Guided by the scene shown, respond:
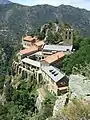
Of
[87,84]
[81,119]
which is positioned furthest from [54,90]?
[81,119]

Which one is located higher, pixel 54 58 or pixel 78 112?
pixel 78 112

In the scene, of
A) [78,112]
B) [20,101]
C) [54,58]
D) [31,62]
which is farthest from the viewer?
[31,62]

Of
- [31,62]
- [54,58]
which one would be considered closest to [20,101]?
[54,58]

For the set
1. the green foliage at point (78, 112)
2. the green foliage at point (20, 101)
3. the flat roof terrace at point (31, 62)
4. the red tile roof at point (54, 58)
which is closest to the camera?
the green foliage at point (78, 112)

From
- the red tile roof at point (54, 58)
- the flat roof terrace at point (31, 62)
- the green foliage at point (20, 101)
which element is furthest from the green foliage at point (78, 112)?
the flat roof terrace at point (31, 62)

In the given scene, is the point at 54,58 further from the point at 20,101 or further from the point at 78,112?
the point at 78,112

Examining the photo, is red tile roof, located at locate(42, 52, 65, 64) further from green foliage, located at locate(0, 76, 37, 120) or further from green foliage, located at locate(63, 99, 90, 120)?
green foliage, located at locate(63, 99, 90, 120)

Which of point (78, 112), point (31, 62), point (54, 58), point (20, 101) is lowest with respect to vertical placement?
point (20, 101)

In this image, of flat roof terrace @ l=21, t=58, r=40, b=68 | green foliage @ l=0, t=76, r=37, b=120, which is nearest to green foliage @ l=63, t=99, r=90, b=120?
green foliage @ l=0, t=76, r=37, b=120

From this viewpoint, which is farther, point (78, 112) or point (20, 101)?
point (20, 101)

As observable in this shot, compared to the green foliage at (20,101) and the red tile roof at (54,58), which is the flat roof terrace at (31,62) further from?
the green foliage at (20,101)

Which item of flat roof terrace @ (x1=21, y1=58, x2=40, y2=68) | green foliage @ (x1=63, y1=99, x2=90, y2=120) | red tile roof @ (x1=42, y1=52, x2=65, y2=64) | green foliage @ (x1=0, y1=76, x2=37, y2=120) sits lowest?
green foliage @ (x1=0, y1=76, x2=37, y2=120)

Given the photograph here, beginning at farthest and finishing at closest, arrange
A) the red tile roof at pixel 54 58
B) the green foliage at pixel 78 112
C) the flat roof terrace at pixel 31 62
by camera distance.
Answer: the flat roof terrace at pixel 31 62 < the red tile roof at pixel 54 58 < the green foliage at pixel 78 112
